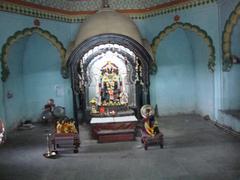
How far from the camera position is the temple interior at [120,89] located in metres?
8.36

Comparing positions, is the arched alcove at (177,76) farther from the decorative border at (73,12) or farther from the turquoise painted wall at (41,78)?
the turquoise painted wall at (41,78)

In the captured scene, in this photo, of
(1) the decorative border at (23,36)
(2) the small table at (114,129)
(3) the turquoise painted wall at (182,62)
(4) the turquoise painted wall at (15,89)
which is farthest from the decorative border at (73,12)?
(2) the small table at (114,129)

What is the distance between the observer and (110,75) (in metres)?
13.9

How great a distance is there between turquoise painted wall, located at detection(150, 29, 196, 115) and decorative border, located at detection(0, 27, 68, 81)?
4012 millimetres

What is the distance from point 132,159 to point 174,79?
6.97 metres

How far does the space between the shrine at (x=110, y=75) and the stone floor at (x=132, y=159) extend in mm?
747

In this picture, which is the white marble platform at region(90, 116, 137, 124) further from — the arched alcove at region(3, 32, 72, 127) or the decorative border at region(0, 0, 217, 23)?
the decorative border at region(0, 0, 217, 23)

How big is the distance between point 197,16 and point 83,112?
5.88 meters

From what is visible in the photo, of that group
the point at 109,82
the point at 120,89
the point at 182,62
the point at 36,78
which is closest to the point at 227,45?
the point at 182,62

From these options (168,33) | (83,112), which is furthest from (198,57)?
(83,112)

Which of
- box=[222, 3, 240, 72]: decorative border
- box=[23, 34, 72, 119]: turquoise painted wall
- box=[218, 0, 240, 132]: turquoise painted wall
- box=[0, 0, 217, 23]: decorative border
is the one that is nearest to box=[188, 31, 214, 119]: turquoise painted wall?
box=[218, 0, 240, 132]: turquoise painted wall

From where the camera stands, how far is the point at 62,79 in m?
14.3

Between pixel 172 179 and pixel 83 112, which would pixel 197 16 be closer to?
pixel 83 112

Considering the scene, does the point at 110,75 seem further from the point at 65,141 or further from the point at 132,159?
the point at 132,159
